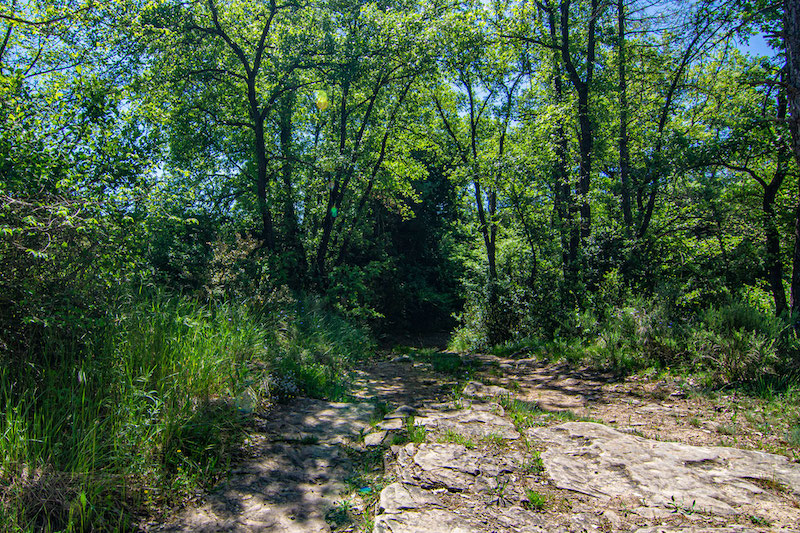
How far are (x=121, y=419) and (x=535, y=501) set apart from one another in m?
3.24

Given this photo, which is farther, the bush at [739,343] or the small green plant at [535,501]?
the bush at [739,343]

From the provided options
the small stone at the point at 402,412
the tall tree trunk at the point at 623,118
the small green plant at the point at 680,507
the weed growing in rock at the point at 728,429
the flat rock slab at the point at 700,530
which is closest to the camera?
the flat rock slab at the point at 700,530

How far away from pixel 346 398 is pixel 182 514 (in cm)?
313

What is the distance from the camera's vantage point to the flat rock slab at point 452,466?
3.30m

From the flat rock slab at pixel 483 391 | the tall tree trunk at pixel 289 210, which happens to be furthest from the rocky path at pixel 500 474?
the tall tree trunk at pixel 289 210

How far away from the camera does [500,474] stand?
344 cm

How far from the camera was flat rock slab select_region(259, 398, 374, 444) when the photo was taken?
4.37 meters

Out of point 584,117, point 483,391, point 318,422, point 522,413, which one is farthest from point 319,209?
point 522,413

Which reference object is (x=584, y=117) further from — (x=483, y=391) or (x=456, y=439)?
(x=456, y=439)

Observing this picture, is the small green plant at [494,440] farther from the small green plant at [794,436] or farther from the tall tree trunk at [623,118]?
the tall tree trunk at [623,118]

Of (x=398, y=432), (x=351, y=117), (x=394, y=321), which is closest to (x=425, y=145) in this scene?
(x=351, y=117)

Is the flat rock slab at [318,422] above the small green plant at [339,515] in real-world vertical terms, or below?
above

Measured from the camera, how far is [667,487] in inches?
122

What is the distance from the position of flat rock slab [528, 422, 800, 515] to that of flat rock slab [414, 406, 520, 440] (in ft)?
1.63
